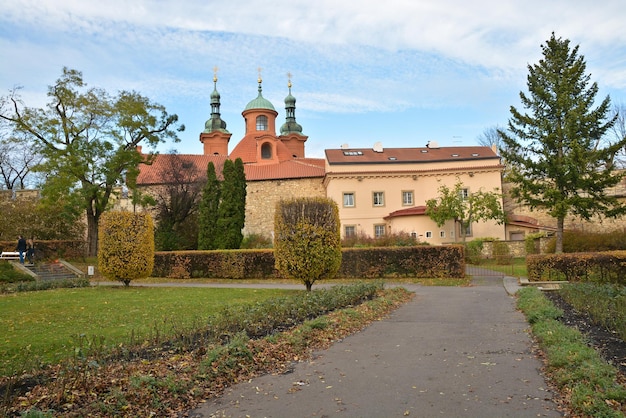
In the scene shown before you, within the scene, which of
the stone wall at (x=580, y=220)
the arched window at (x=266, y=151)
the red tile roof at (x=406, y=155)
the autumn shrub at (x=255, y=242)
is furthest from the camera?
the arched window at (x=266, y=151)

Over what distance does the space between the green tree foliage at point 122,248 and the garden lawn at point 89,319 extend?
3.11 m

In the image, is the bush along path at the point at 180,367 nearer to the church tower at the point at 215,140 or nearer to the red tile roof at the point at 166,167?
the red tile roof at the point at 166,167

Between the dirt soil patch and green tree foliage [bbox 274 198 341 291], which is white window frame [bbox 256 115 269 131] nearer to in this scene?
green tree foliage [bbox 274 198 341 291]

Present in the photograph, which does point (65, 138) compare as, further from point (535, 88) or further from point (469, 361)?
point (469, 361)

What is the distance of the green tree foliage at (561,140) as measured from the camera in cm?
2930

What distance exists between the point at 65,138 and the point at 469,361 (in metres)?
29.5

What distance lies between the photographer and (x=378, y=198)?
4416cm

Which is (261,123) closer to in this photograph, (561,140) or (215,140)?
(215,140)

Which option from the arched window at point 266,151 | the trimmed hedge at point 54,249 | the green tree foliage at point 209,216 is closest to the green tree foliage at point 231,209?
the green tree foliage at point 209,216

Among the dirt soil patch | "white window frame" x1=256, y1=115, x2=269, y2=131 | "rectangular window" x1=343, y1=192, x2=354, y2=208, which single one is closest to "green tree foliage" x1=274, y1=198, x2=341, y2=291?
the dirt soil patch

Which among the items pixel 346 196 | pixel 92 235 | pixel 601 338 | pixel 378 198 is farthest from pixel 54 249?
pixel 601 338

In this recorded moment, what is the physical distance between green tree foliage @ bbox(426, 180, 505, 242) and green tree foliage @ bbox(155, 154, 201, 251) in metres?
17.1

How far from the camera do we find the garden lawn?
7809mm

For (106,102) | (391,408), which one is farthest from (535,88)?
(391,408)
